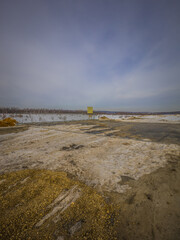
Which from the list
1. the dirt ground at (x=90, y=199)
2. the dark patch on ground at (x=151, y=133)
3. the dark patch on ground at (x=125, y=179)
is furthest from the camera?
the dark patch on ground at (x=151, y=133)

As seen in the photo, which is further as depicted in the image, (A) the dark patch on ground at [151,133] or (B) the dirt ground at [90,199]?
(A) the dark patch on ground at [151,133]

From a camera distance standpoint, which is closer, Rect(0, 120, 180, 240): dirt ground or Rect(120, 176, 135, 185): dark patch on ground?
Result: Rect(0, 120, 180, 240): dirt ground

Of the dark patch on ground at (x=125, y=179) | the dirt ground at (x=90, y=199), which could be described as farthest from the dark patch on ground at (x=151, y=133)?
the dark patch on ground at (x=125, y=179)

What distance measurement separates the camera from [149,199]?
44.5 inches

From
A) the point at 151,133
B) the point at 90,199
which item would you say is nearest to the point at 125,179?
the point at 90,199

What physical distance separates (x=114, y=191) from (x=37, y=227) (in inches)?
33.7

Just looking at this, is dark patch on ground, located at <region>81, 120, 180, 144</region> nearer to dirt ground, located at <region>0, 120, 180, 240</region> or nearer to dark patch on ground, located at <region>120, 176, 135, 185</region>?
dirt ground, located at <region>0, 120, 180, 240</region>

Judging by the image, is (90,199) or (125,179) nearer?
(90,199)

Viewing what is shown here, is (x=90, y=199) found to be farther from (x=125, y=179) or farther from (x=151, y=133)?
(x=151, y=133)

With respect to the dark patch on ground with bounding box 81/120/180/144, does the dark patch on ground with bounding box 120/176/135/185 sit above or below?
below

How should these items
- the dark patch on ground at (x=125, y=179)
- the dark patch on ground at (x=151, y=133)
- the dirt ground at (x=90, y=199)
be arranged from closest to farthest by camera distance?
the dirt ground at (x=90, y=199)
the dark patch on ground at (x=125, y=179)
the dark patch on ground at (x=151, y=133)

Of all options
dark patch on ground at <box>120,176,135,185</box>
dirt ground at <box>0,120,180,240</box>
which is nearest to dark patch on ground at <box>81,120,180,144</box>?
dirt ground at <box>0,120,180,240</box>

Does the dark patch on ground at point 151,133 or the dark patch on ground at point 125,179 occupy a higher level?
the dark patch on ground at point 151,133

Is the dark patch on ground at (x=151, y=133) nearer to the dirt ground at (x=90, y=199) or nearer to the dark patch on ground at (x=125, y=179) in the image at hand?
the dirt ground at (x=90, y=199)
